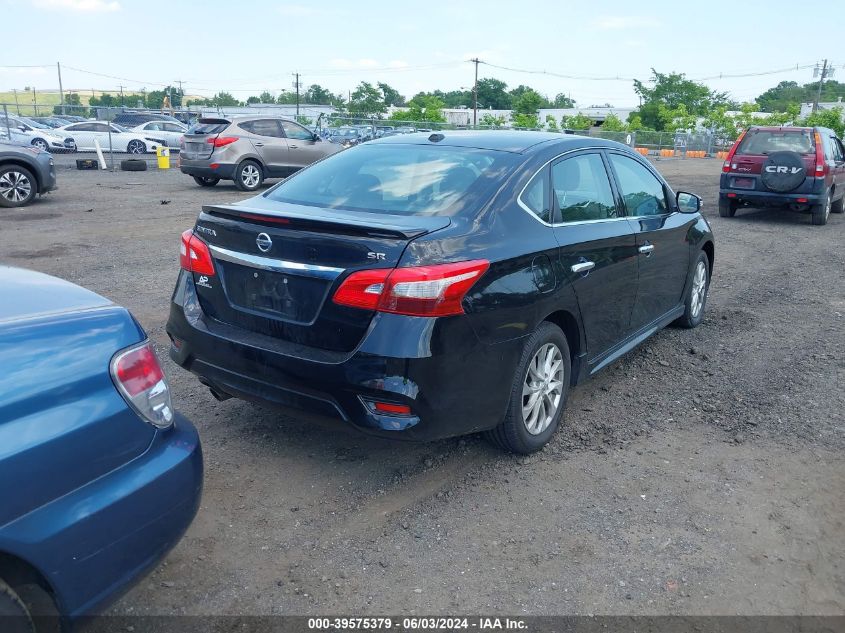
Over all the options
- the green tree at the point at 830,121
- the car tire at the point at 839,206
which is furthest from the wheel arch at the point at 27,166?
the green tree at the point at 830,121

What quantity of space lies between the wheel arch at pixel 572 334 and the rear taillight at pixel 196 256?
182 centimetres

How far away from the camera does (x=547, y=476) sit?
3.92 meters

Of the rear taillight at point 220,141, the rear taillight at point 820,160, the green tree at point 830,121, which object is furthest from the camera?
the green tree at point 830,121

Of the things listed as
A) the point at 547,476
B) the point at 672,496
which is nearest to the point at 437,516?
the point at 547,476

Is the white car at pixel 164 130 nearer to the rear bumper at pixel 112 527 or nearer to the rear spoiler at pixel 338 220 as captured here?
the rear spoiler at pixel 338 220

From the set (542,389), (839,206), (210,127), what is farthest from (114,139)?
(542,389)

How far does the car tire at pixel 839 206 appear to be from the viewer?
50.4ft

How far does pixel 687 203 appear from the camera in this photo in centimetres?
585

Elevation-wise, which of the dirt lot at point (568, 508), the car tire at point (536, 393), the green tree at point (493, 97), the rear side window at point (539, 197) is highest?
the green tree at point (493, 97)

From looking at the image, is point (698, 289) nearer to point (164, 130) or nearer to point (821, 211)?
point (821, 211)

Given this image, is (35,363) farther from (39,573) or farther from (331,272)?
(331,272)

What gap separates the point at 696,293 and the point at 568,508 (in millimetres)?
3534

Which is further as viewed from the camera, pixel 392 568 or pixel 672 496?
pixel 672 496

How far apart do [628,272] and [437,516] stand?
2.19 m
